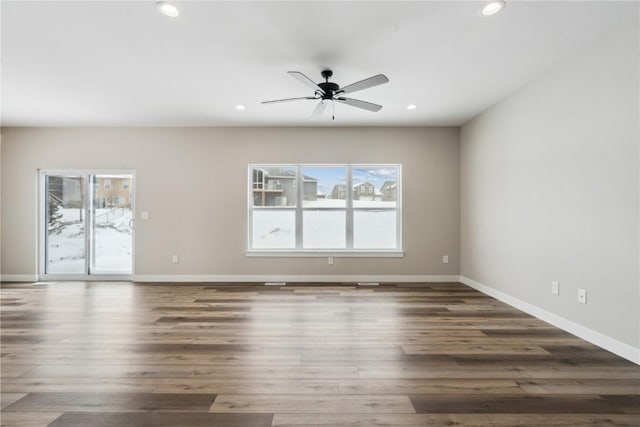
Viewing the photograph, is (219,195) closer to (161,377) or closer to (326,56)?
(326,56)

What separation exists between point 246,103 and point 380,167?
2488 millimetres

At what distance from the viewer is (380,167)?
542 cm

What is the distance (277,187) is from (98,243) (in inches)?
129

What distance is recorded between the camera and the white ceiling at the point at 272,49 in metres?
2.32

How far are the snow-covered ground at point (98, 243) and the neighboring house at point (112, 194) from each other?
0.36 feet

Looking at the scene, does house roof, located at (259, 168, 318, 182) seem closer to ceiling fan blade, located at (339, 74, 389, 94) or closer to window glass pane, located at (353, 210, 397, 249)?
window glass pane, located at (353, 210, 397, 249)

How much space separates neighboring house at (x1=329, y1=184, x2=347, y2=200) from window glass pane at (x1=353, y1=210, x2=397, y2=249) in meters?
0.39

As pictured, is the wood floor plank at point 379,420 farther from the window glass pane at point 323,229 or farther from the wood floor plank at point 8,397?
the window glass pane at point 323,229

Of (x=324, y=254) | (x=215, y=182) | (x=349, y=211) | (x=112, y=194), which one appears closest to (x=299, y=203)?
(x=349, y=211)

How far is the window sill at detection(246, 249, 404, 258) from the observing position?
527 cm

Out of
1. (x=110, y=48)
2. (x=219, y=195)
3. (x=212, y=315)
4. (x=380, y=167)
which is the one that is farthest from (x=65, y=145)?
(x=380, y=167)

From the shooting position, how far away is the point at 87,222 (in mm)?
5410

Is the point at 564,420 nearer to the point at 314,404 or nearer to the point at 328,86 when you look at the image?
the point at 314,404

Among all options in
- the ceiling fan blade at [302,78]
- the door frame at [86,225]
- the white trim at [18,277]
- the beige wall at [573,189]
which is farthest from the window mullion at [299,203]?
the white trim at [18,277]
